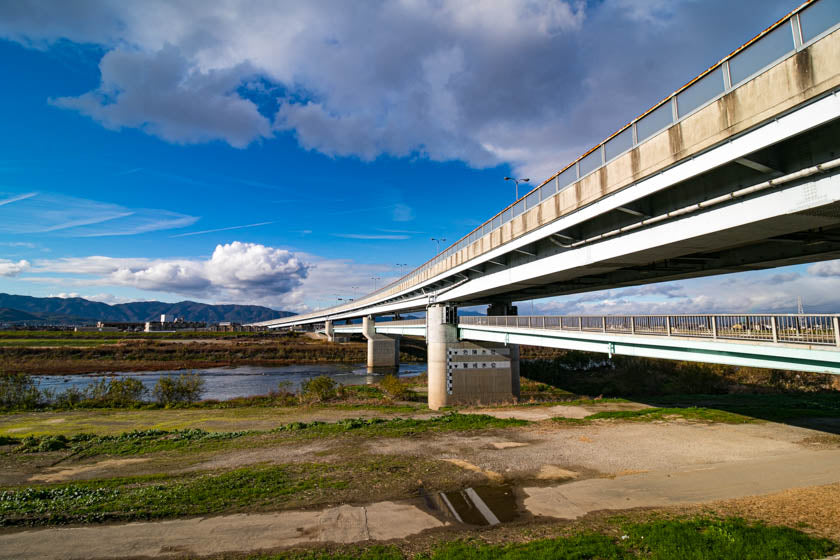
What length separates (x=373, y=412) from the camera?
80.9ft

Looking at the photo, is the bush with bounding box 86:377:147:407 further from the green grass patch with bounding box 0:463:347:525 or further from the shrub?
the green grass patch with bounding box 0:463:347:525

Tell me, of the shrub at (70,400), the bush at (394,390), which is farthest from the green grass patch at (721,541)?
the shrub at (70,400)

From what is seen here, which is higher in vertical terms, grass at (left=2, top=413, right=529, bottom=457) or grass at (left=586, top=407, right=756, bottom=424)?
grass at (left=2, top=413, right=529, bottom=457)

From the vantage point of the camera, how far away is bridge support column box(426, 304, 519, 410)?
1179 inches

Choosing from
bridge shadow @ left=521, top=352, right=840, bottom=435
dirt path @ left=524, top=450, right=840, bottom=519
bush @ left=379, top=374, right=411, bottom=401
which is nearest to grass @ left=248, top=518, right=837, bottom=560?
dirt path @ left=524, top=450, right=840, bottom=519

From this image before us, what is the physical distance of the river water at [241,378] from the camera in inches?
1659

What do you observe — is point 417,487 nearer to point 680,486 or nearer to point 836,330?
point 680,486

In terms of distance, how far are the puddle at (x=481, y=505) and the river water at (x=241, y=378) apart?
29182 millimetres

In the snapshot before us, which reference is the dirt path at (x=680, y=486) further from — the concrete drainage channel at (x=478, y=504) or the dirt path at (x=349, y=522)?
the concrete drainage channel at (x=478, y=504)

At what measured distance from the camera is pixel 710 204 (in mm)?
10609

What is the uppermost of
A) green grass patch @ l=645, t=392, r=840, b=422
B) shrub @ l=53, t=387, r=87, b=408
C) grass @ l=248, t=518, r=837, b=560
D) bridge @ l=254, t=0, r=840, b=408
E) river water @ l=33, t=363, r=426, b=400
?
bridge @ l=254, t=0, r=840, b=408

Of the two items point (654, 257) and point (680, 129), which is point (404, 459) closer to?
point (654, 257)

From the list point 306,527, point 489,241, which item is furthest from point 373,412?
point 306,527

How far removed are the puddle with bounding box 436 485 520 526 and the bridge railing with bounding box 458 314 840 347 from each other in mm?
7788
